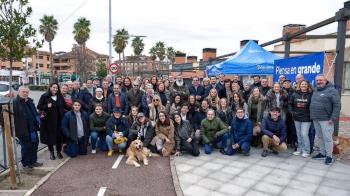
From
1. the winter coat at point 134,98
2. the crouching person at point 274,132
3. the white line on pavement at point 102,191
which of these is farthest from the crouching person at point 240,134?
the white line on pavement at point 102,191

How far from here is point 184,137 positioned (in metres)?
7.60

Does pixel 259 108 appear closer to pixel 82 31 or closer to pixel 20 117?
pixel 20 117

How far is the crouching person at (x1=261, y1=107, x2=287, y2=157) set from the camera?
23.9 feet

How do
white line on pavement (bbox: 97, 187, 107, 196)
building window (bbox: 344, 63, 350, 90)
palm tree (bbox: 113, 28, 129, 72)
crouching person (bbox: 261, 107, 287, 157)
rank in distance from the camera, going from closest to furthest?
white line on pavement (bbox: 97, 187, 107, 196)
crouching person (bbox: 261, 107, 287, 157)
building window (bbox: 344, 63, 350, 90)
palm tree (bbox: 113, 28, 129, 72)

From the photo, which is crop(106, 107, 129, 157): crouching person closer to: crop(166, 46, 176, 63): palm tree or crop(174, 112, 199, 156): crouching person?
crop(174, 112, 199, 156): crouching person

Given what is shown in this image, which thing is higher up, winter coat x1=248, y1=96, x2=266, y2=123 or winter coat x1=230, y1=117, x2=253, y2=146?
winter coat x1=248, y1=96, x2=266, y2=123

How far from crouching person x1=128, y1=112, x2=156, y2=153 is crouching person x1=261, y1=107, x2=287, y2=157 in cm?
275

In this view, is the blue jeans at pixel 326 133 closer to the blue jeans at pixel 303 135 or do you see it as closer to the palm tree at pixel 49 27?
the blue jeans at pixel 303 135

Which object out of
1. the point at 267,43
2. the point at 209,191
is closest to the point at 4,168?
the point at 209,191

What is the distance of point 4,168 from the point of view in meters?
6.32

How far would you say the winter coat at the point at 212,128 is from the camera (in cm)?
779

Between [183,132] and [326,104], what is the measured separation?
3.30 metres

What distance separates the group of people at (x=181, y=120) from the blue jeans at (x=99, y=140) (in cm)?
3

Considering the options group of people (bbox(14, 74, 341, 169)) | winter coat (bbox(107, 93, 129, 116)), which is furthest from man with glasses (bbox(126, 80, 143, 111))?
winter coat (bbox(107, 93, 129, 116))
